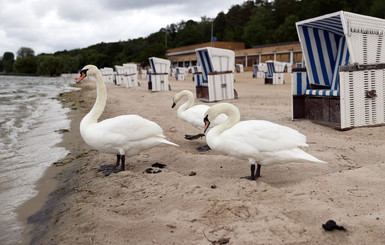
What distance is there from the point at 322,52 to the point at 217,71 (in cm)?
522

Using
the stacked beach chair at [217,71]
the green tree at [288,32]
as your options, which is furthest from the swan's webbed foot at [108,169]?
the green tree at [288,32]

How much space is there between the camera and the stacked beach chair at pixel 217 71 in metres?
12.1

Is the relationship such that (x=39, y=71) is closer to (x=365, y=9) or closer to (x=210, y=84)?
(x=365, y=9)

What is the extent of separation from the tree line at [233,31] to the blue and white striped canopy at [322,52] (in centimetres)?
4308

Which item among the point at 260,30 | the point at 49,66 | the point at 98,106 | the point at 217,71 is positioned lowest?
the point at 98,106

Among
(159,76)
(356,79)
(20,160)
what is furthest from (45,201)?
(159,76)

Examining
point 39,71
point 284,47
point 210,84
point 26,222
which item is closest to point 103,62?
point 39,71

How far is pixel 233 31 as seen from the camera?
87688 mm

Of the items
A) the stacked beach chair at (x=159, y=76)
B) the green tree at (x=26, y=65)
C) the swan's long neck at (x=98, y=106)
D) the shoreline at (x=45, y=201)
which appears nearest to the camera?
the shoreline at (x=45, y=201)

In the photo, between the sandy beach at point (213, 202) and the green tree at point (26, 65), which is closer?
the sandy beach at point (213, 202)

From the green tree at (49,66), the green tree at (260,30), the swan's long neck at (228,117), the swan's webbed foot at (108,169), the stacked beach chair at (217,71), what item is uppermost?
the green tree at (260,30)

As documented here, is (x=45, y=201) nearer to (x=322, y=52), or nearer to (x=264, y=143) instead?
(x=264, y=143)

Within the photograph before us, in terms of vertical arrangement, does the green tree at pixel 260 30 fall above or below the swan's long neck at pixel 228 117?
above

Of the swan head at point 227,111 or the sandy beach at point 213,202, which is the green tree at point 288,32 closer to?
the sandy beach at point 213,202
